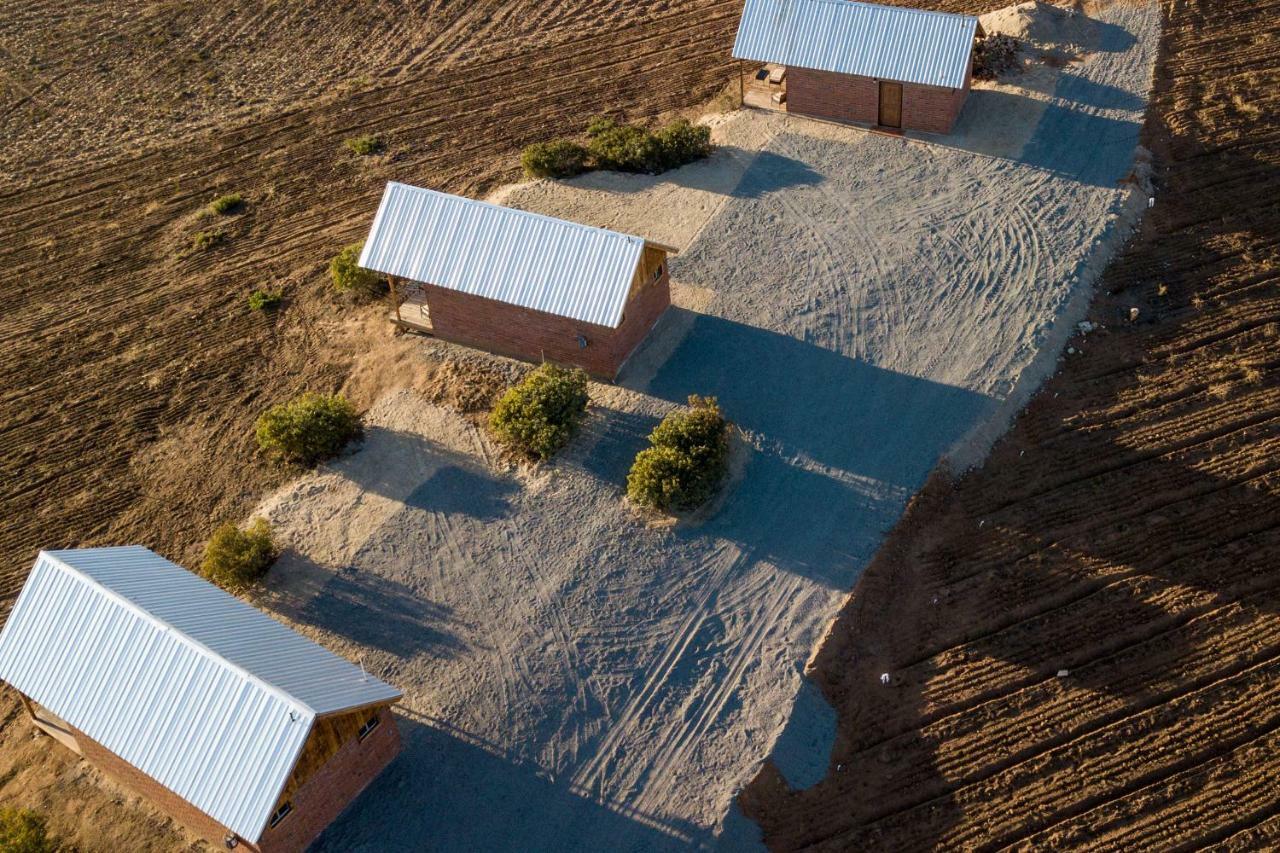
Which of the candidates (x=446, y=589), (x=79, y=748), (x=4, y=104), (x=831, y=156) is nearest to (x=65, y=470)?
(x=79, y=748)

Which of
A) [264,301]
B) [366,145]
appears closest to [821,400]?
[264,301]

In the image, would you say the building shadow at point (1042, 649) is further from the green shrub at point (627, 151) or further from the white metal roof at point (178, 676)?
the green shrub at point (627, 151)

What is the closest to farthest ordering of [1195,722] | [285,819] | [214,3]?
[285,819], [1195,722], [214,3]

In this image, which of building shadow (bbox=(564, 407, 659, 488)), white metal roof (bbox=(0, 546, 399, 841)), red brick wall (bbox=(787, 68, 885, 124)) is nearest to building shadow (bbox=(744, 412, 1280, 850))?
building shadow (bbox=(564, 407, 659, 488))

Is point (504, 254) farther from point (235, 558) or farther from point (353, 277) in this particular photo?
point (235, 558)

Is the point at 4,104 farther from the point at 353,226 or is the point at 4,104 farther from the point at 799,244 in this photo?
the point at 799,244

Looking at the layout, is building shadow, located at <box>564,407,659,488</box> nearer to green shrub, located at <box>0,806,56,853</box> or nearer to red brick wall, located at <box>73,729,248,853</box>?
red brick wall, located at <box>73,729,248,853</box>
